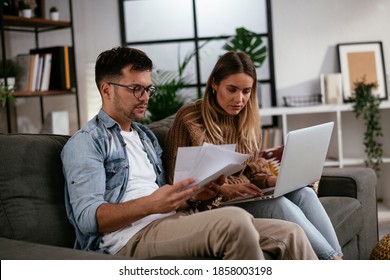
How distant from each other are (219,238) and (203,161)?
0.19 m

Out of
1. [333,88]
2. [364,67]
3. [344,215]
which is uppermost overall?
[364,67]

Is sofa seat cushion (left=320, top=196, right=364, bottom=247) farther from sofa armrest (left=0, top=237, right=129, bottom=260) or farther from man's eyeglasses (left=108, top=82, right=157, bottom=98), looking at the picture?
sofa armrest (left=0, top=237, right=129, bottom=260)

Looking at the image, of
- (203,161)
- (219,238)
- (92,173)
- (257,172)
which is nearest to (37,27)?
(257,172)

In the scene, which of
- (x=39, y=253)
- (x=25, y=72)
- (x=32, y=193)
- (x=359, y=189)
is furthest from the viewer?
(x=25, y=72)

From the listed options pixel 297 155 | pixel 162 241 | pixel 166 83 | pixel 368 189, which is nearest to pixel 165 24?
pixel 166 83

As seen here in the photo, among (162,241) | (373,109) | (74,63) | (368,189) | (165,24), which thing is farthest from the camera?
(165,24)

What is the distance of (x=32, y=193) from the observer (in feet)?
4.96

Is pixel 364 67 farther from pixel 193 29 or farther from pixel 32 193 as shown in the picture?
pixel 32 193

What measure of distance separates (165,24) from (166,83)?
53cm

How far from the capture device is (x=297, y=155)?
64.5 inches

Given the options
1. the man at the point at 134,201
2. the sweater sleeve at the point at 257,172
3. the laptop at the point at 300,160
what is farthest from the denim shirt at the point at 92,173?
the sweater sleeve at the point at 257,172

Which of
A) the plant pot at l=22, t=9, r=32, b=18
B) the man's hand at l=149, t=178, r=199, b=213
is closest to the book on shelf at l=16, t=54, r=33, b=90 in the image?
the plant pot at l=22, t=9, r=32, b=18

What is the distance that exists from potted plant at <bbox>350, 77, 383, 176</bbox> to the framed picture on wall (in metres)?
0.06

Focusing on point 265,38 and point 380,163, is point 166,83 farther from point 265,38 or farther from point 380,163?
point 380,163
